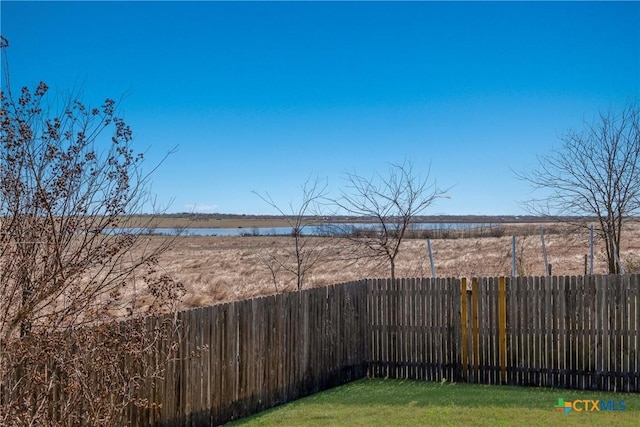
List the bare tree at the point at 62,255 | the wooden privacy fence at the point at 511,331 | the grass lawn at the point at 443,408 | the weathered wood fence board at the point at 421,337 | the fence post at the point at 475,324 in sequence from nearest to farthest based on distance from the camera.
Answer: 1. the bare tree at the point at 62,255
2. the grass lawn at the point at 443,408
3. the weathered wood fence board at the point at 421,337
4. the wooden privacy fence at the point at 511,331
5. the fence post at the point at 475,324

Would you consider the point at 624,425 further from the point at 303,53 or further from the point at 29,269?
the point at 303,53

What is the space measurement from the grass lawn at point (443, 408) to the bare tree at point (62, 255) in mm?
1983

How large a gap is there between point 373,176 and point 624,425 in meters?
6.63

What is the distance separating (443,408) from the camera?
20.5 feet

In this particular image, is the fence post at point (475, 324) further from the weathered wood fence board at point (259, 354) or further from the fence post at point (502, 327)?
the weathered wood fence board at point (259, 354)

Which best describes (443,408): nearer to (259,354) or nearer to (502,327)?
(502,327)

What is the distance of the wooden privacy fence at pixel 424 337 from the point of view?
20.7 ft

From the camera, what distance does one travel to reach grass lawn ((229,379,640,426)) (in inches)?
228

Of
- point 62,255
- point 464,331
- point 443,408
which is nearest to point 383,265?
point 464,331

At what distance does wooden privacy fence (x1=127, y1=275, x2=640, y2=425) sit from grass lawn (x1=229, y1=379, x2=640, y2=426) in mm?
244

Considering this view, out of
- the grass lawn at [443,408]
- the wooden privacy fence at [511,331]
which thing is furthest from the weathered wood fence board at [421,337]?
the grass lawn at [443,408]

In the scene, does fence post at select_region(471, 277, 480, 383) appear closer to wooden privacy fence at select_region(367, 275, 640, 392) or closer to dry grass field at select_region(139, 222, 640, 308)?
wooden privacy fence at select_region(367, 275, 640, 392)

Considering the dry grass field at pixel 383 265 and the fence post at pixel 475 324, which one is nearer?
the fence post at pixel 475 324

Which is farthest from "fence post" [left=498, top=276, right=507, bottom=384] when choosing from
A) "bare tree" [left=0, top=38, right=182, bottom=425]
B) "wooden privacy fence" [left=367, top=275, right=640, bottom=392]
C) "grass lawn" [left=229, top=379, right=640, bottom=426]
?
"bare tree" [left=0, top=38, right=182, bottom=425]
